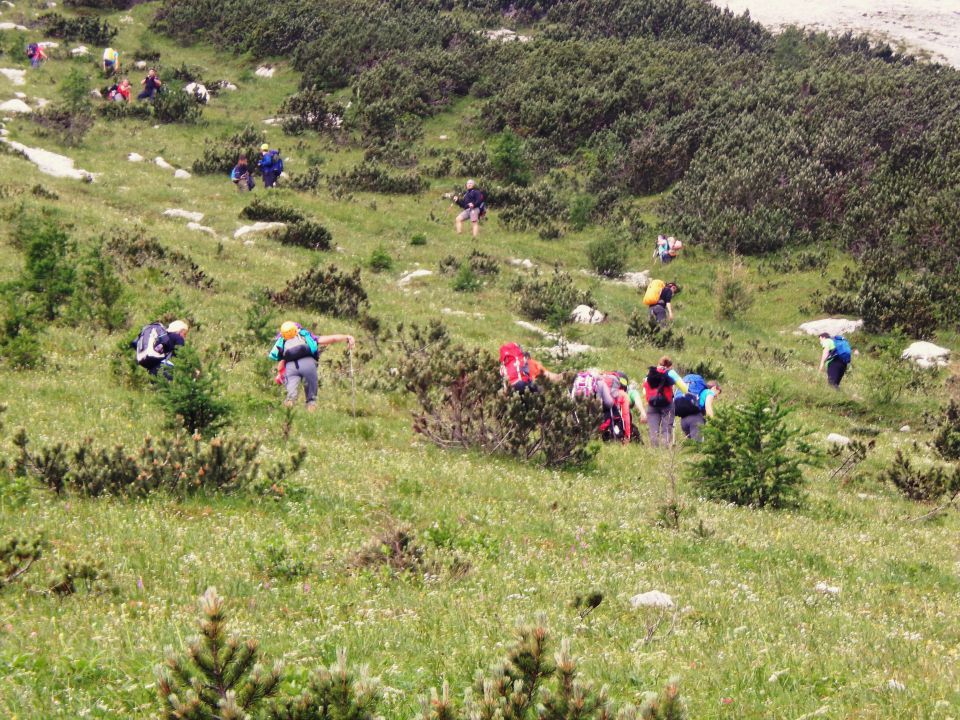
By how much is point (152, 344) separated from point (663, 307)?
13395 millimetres

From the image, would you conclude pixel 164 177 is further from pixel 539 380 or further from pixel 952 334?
pixel 952 334

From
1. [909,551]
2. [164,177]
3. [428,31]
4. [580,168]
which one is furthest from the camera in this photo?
[428,31]

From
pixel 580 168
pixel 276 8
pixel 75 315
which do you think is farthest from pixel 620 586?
pixel 276 8

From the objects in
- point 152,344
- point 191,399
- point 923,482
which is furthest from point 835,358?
point 191,399

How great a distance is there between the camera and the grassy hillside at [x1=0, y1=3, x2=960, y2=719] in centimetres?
466

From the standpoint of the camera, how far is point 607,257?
85.7 feet

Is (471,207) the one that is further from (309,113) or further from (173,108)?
(173,108)

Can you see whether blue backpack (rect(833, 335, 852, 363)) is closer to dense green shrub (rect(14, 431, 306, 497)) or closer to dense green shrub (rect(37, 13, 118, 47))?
dense green shrub (rect(14, 431, 306, 497))

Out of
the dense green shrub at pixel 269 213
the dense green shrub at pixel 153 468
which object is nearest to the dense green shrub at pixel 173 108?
the dense green shrub at pixel 269 213

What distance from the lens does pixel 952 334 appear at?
856 inches

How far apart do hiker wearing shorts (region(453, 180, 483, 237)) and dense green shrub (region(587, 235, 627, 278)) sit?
12.8 ft

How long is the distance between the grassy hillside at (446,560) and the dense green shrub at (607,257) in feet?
28.8

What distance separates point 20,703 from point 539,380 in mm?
9305

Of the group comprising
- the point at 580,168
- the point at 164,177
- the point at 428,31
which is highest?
the point at 428,31
